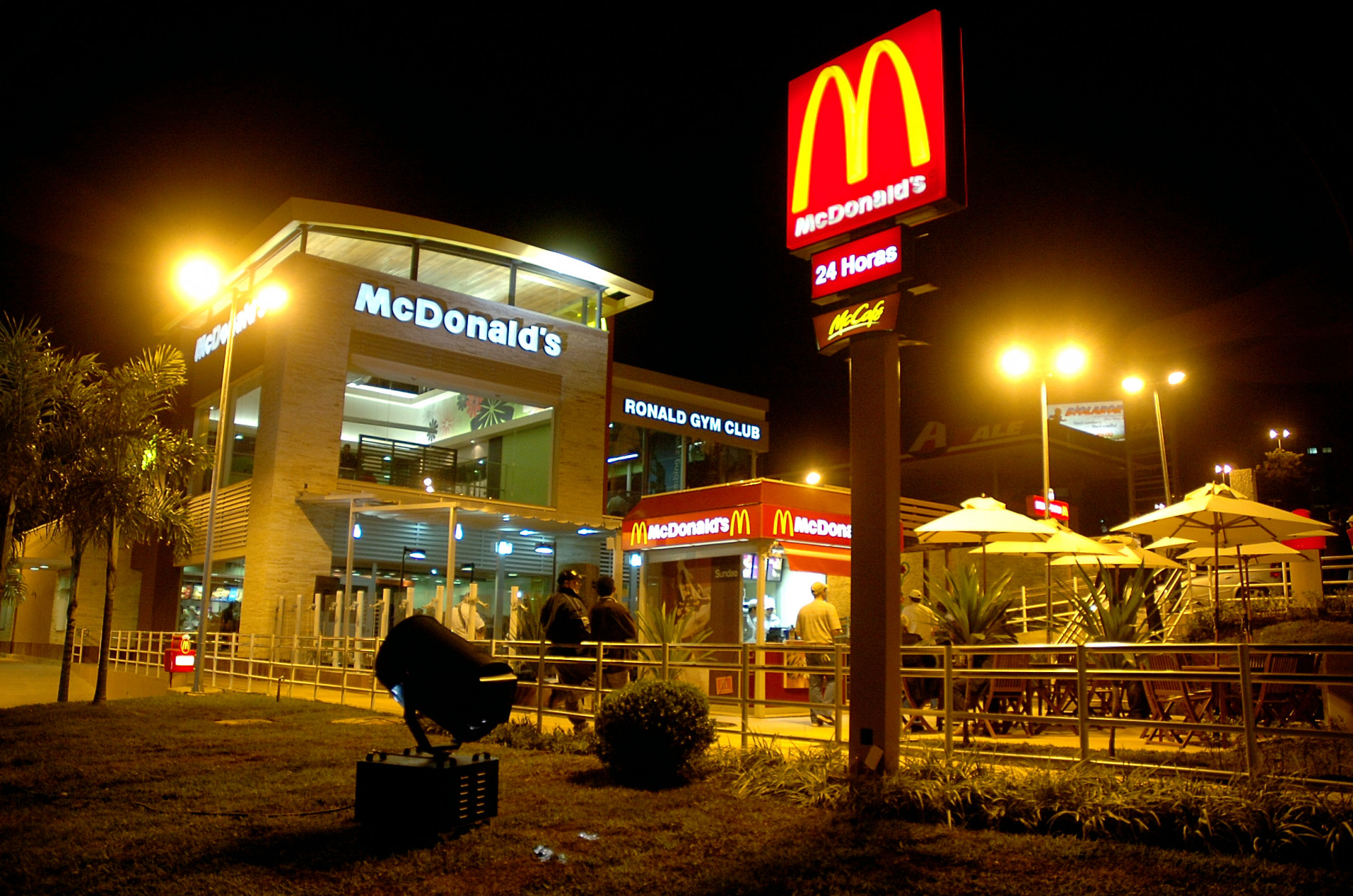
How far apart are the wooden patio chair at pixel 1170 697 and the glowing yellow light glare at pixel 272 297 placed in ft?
62.7

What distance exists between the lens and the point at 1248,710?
5652mm

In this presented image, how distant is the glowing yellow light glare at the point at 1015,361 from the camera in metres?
18.7

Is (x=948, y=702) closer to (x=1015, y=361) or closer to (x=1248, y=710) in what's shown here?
(x=1248, y=710)

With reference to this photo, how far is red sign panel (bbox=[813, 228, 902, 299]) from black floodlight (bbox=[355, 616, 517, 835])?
3774 mm

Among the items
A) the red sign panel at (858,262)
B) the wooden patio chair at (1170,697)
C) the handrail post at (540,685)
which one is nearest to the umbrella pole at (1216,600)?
the wooden patio chair at (1170,697)

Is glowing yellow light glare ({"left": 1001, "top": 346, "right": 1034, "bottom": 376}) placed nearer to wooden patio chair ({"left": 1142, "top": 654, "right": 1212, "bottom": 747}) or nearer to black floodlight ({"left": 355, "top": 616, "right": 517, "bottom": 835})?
wooden patio chair ({"left": 1142, "top": 654, "right": 1212, "bottom": 747})

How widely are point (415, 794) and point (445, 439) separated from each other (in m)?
23.9

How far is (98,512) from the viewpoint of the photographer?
14.5 m

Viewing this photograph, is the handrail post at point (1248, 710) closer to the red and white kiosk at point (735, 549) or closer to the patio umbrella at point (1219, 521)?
the patio umbrella at point (1219, 521)

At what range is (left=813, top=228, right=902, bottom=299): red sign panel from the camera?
693cm

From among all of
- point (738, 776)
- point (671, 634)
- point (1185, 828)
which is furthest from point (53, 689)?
point (1185, 828)

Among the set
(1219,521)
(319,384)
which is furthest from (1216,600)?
(319,384)

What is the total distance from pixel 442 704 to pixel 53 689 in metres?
20.1

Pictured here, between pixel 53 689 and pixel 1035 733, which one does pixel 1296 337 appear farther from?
pixel 53 689
